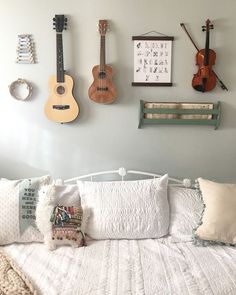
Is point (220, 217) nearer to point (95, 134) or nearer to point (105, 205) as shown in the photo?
point (105, 205)

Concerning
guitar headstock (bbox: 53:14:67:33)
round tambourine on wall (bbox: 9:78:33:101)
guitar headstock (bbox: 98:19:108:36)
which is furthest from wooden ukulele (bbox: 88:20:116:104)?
round tambourine on wall (bbox: 9:78:33:101)

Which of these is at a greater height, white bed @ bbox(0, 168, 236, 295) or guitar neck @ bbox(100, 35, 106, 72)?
guitar neck @ bbox(100, 35, 106, 72)

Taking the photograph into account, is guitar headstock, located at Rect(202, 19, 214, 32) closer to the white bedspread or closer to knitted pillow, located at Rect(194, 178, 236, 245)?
knitted pillow, located at Rect(194, 178, 236, 245)

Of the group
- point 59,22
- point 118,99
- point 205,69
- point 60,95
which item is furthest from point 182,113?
point 59,22

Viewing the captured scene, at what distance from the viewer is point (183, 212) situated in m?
2.23

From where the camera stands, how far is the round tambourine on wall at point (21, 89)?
2.42 meters

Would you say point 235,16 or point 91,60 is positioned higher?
point 235,16

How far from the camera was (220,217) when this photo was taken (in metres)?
2.06

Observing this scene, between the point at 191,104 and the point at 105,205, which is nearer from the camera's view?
the point at 105,205

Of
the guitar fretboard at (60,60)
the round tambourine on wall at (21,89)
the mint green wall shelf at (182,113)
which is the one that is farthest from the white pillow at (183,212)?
the round tambourine on wall at (21,89)

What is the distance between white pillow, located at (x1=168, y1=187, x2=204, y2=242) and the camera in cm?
216

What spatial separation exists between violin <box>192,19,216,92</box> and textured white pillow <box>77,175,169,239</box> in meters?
0.81

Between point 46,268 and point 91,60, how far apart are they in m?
1.46

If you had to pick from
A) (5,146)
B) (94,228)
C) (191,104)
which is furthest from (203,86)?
(5,146)
